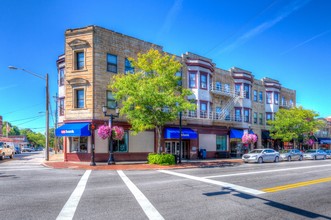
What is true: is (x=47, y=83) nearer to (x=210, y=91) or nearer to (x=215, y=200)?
(x=210, y=91)

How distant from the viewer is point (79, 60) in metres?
24.1

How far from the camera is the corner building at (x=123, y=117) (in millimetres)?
23203

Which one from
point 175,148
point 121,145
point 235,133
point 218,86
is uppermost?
point 218,86

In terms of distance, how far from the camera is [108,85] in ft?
75.3

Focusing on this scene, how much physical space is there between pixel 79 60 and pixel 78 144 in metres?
7.97

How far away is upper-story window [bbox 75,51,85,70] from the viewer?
78.7 feet

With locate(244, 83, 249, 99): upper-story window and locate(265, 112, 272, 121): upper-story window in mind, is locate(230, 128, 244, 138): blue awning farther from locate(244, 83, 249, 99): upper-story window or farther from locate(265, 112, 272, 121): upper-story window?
locate(265, 112, 272, 121): upper-story window

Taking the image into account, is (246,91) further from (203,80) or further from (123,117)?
(123,117)

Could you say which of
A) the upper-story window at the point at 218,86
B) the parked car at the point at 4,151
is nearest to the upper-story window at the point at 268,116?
the upper-story window at the point at 218,86

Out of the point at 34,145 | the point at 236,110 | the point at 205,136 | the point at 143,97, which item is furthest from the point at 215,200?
the point at 34,145

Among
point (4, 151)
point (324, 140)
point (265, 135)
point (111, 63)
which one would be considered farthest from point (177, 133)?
point (324, 140)

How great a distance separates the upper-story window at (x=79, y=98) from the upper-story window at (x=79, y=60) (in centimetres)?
220

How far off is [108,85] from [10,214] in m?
17.2

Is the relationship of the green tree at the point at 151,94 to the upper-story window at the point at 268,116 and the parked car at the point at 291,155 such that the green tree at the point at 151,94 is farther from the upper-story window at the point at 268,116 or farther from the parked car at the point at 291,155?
the upper-story window at the point at 268,116
